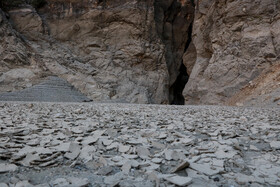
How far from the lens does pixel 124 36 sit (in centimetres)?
1878

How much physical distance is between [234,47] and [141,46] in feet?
30.5

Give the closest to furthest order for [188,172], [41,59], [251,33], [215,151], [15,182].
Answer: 1. [15,182]
2. [188,172]
3. [215,151]
4. [251,33]
5. [41,59]

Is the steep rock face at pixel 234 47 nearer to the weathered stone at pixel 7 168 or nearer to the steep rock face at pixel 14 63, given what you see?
the steep rock face at pixel 14 63

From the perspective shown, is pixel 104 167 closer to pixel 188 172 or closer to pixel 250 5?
pixel 188 172

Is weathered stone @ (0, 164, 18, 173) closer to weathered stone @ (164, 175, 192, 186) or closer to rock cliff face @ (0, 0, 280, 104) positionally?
weathered stone @ (164, 175, 192, 186)

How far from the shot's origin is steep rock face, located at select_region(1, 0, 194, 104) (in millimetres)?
17297

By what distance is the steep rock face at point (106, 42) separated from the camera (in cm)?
1730

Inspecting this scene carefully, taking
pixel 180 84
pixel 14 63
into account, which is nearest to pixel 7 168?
pixel 14 63

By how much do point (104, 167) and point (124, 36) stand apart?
18.6m

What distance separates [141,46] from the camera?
18812 millimetres

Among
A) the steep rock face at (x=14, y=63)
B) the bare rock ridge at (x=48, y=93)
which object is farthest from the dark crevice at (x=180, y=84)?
the steep rock face at (x=14, y=63)

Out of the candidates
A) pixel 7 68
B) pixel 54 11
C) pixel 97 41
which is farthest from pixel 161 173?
pixel 54 11

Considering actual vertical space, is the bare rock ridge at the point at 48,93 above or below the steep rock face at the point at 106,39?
below

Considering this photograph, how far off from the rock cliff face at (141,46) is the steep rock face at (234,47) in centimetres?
4
